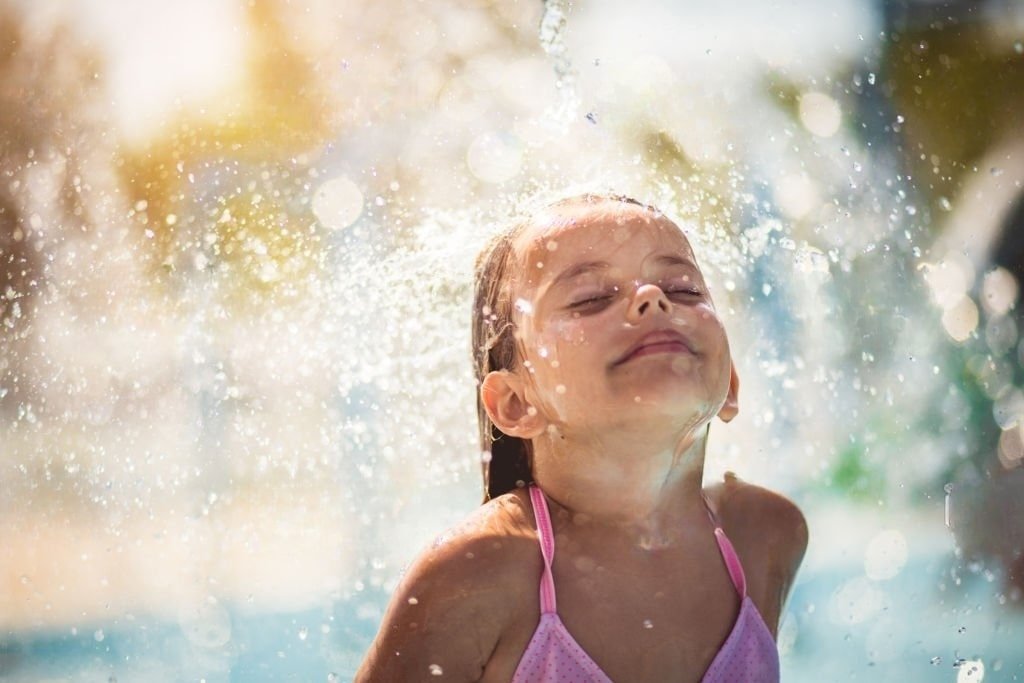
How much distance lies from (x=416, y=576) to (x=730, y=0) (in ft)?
8.23

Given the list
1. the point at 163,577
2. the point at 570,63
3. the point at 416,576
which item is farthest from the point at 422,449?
the point at 416,576

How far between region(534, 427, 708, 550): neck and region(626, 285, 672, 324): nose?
0.72 feet

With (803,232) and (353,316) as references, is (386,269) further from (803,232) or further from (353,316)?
(803,232)

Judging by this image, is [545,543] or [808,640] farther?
[808,640]

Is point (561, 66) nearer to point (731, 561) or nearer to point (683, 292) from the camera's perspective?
point (683, 292)

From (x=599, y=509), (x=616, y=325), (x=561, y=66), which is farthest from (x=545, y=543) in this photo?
(x=561, y=66)

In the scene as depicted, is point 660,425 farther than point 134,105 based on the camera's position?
No

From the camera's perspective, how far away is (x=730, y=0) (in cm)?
355

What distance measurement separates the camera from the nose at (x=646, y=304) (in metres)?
1.76

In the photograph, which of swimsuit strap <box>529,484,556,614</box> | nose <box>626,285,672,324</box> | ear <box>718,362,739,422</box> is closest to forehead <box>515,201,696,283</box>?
nose <box>626,285,672,324</box>

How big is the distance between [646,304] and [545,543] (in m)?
0.44

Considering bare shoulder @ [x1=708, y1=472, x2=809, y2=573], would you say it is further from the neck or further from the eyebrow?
the eyebrow

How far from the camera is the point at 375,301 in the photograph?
3.26 meters

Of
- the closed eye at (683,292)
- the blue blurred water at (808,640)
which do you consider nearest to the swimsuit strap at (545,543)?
the closed eye at (683,292)
